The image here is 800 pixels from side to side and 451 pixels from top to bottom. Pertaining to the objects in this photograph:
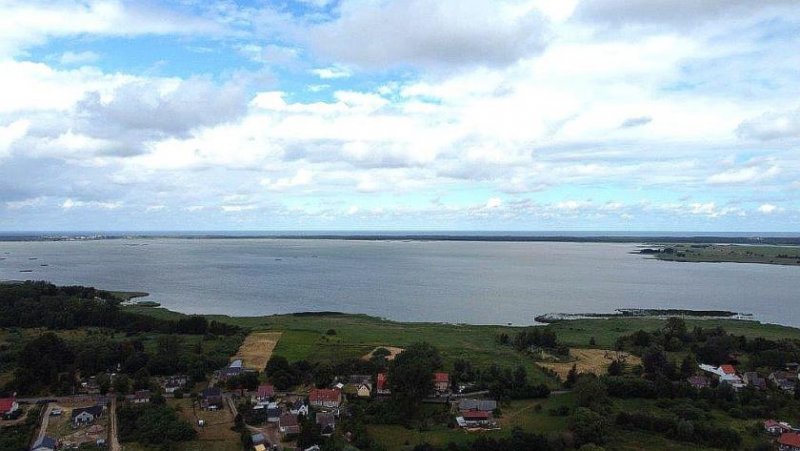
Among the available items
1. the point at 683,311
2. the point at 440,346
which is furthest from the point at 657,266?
the point at 440,346

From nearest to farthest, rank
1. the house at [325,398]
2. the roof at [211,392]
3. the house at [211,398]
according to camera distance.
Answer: the house at [325,398] < the house at [211,398] < the roof at [211,392]

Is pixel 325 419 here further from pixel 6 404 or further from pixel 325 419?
pixel 6 404

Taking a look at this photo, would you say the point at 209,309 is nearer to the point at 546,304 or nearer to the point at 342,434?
the point at 546,304

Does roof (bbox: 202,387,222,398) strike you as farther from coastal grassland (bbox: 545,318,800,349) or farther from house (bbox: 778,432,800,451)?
coastal grassland (bbox: 545,318,800,349)

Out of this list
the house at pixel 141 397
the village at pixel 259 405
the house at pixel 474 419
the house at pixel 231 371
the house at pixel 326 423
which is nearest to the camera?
the village at pixel 259 405

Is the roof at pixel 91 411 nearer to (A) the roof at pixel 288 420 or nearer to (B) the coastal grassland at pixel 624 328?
(A) the roof at pixel 288 420

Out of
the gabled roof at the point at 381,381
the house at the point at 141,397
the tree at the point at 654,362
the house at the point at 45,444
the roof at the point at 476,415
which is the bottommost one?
the house at the point at 45,444

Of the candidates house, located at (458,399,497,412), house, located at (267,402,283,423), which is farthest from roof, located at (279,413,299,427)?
house, located at (458,399,497,412)

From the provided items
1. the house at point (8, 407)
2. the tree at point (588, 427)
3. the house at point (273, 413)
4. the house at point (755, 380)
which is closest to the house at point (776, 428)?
the house at point (755, 380)
